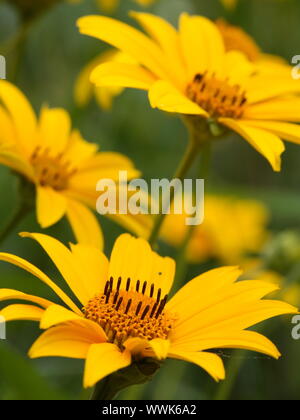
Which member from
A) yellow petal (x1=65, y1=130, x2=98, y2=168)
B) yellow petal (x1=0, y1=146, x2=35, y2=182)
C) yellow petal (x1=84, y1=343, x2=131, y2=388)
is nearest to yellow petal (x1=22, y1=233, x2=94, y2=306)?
yellow petal (x1=84, y1=343, x2=131, y2=388)

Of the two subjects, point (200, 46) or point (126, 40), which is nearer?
point (126, 40)

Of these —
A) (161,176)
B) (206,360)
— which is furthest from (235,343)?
(161,176)

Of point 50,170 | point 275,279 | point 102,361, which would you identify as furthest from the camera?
point 275,279

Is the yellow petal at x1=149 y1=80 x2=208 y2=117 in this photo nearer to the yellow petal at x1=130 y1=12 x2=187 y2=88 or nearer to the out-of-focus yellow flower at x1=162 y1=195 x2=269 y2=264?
the yellow petal at x1=130 y1=12 x2=187 y2=88

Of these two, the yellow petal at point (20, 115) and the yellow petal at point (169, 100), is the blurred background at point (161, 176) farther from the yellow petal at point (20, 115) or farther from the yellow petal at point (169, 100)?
the yellow petal at point (169, 100)

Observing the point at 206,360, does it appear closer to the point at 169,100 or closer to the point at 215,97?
the point at 169,100
